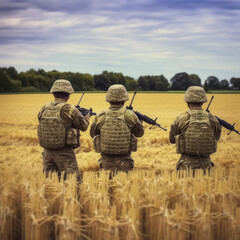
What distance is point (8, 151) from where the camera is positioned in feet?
39.9

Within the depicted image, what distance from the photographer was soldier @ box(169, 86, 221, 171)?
242 inches

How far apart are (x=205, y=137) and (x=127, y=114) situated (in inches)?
58.4

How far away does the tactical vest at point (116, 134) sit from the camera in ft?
19.8

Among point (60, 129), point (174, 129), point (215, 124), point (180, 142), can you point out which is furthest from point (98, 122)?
point (215, 124)

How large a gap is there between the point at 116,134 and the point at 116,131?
0.18 feet

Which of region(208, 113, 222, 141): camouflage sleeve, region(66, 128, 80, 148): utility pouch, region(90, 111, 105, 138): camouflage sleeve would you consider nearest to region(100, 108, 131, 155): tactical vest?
region(90, 111, 105, 138): camouflage sleeve

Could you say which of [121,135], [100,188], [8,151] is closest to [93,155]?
[8,151]

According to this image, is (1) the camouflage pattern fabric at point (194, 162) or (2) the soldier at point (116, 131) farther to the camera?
(1) the camouflage pattern fabric at point (194, 162)

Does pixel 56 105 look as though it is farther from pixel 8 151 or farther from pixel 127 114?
pixel 8 151

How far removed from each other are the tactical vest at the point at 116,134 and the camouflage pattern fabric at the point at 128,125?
0.09 metres

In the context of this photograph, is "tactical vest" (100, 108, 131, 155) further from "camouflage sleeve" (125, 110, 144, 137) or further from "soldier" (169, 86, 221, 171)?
"soldier" (169, 86, 221, 171)

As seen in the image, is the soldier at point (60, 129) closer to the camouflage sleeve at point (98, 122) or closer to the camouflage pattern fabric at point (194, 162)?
the camouflage sleeve at point (98, 122)

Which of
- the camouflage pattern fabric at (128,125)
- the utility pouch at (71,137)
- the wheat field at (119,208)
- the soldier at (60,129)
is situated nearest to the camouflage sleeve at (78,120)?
the soldier at (60,129)

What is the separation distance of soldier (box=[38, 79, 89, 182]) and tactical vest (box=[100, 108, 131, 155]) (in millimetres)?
442
